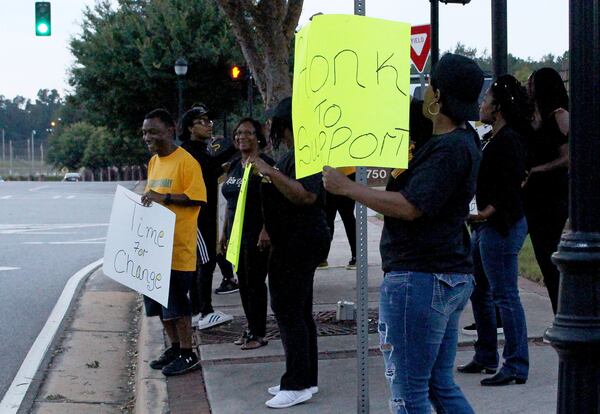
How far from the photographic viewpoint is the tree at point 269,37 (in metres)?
9.61

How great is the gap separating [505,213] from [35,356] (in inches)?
168

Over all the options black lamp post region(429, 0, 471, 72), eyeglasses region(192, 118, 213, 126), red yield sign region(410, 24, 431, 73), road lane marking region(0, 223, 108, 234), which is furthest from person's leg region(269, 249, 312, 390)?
road lane marking region(0, 223, 108, 234)

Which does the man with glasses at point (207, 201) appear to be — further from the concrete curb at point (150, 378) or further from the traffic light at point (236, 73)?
the traffic light at point (236, 73)

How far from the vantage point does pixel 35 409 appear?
652 centimetres

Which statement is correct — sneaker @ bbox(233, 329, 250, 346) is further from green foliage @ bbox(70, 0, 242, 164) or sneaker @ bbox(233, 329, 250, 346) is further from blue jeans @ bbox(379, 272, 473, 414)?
green foliage @ bbox(70, 0, 242, 164)

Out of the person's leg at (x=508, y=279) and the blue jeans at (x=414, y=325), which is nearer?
the blue jeans at (x=414, y=325)

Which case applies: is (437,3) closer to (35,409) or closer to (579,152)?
(35,409)

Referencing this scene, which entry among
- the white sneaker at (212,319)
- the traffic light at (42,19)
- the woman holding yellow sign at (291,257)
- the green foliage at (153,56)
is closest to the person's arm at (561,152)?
the woman holding yellow sign at (291,257)

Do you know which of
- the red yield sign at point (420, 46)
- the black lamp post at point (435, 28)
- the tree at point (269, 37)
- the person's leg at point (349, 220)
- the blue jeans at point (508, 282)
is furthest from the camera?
the red yield sign at point (420, 46)

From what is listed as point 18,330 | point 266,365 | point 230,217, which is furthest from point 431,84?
point 18,330

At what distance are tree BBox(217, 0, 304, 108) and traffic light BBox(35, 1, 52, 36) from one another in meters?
15.9

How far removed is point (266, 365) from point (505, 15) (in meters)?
3.65

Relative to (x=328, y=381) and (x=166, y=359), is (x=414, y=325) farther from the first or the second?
(x=166, y=359)

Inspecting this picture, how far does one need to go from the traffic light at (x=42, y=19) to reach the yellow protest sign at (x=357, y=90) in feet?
72.4
